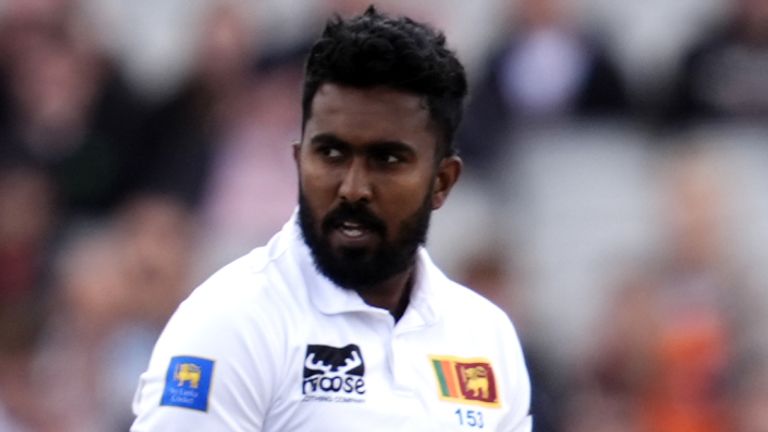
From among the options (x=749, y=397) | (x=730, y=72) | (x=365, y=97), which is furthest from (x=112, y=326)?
(x=365, y=97)

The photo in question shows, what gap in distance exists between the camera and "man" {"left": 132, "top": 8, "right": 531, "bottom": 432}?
4062 mm

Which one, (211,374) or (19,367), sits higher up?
(211,374)

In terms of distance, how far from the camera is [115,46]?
9.97m

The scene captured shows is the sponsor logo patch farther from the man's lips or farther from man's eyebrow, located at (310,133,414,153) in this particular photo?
man's eyebrow, located at (310,133,414,153)

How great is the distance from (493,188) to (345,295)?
516 cm

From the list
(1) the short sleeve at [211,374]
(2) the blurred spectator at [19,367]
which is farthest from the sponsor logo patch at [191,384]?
(2) the blurred spectator at [19,367]

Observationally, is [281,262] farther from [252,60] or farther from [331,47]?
[252,60]

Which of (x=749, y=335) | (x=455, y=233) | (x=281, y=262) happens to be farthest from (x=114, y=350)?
(x=281, y=262)

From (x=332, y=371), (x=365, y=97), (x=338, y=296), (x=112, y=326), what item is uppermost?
(x=365, y=97)

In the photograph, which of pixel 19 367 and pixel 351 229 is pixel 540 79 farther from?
pixel 351 229

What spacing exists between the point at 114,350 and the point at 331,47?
4074 millimetres

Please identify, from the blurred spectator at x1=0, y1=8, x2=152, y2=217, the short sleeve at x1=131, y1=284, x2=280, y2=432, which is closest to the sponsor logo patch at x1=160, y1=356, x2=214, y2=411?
the short sleeve at x1=131, y1=284, x2=280, y2=432

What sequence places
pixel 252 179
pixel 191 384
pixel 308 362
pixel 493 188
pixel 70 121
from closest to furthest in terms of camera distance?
pixel 191 384, pixel 308 362, pixel 252 179, pixel 70 121, pixel 493 188

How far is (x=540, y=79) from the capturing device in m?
9.42
